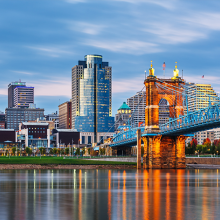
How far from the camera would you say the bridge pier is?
4144 inches

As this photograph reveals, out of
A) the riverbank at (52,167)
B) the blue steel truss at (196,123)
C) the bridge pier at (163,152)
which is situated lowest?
the riverbank at (52,167)

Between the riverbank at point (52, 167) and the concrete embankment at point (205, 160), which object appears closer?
the riverbank at point (52, 167)

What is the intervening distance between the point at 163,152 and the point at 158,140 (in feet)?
12.1

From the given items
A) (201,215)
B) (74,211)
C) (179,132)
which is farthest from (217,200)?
(179,132)

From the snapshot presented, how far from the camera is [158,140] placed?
107 m

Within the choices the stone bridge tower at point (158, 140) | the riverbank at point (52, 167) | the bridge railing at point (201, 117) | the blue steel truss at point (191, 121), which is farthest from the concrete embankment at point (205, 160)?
the riverbank at point (52, 167)

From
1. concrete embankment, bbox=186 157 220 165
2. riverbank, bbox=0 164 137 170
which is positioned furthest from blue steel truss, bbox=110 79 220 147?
concrete embankment, bbox=186 157 220 165

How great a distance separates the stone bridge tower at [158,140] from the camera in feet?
347

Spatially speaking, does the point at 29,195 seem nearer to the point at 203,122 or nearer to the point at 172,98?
the point at 203,122

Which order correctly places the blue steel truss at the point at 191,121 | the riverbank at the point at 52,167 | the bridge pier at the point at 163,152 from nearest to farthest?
the blue steel truss at the point at 191,121
the riverbank at the point at 52,167
the bridge pier at the point at 163,152

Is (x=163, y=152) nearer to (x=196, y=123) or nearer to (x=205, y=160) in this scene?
(x=205, y=160)

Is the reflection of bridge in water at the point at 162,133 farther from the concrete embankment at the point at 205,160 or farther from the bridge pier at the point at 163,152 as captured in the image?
the concrete embankment at the point at 205,160

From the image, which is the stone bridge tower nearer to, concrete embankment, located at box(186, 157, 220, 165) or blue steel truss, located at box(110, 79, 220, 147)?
blue steel truss, located at box(110, 79, 220, 147)

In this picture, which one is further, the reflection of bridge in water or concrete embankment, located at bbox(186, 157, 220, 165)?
concrete embankment, located at bbox(186, 157, 220, 165)
